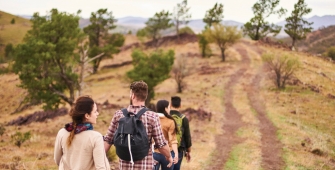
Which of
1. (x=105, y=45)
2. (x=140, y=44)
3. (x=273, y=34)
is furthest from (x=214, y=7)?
(x=105, y=45)

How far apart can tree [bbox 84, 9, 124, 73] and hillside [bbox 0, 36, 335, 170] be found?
6.02m

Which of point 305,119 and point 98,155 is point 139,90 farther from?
point 305,119

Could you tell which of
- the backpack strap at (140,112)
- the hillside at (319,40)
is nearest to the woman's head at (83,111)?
the backpack strap at (140,112)

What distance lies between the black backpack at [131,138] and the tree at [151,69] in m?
25.5

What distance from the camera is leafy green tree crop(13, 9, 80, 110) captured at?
23047 mm

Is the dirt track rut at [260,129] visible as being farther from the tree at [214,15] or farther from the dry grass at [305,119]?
the tree at [214,15]

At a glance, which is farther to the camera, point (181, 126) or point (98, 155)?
point (181, 126)

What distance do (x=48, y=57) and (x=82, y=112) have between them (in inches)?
826

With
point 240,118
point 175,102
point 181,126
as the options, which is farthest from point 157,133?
point 240,118

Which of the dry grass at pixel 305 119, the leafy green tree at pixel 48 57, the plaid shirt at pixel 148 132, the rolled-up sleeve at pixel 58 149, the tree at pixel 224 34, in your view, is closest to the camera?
the rolled-up sleeve at pixel 58 149

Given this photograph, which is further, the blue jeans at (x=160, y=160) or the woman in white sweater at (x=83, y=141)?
the blue jeans at (x=160, y=160)

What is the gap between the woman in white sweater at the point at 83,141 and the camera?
11.4 ft

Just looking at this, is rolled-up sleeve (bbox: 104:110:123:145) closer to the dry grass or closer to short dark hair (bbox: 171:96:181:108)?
short dark hair (bbox: 171:96:181:108)

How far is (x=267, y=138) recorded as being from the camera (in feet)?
59.8
